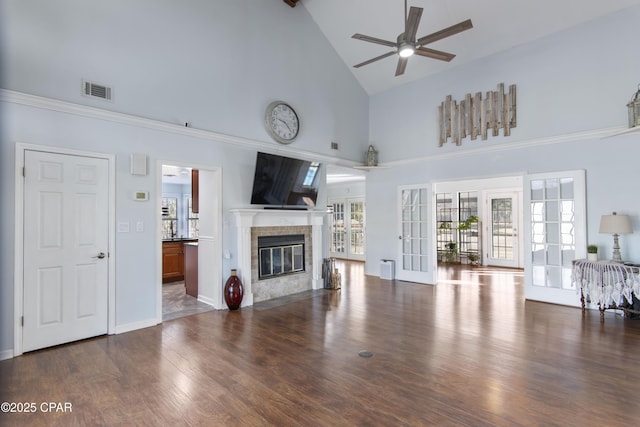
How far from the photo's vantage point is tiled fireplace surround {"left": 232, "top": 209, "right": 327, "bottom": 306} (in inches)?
207

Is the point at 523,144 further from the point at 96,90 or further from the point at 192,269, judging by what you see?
the point at 96,90

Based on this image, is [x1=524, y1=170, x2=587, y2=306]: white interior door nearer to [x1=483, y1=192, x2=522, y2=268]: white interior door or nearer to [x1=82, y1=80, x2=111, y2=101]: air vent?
[x1=483, y1=192, x2=522, y2=268]: white interior door

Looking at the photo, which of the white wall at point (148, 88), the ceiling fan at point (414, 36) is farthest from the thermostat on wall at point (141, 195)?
the ceiling fan at point (414, 36)

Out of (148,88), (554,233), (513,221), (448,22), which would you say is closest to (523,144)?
(554,233)

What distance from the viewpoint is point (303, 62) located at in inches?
250

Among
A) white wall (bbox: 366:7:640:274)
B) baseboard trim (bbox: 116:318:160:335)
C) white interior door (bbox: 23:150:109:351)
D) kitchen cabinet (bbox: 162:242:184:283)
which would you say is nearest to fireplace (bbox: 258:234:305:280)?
baseboard trim (bbox: 116:318:160:335)

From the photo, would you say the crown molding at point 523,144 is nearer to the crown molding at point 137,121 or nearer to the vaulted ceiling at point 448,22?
the vaulted ceiling at point 448,22

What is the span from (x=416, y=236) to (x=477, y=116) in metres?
2.58

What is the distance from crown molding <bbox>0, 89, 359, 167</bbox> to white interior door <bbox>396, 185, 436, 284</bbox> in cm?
239

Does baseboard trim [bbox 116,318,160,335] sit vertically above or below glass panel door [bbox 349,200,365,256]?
below

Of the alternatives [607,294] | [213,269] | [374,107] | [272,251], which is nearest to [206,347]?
[213,269]

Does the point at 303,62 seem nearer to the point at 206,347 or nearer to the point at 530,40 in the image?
the point at 530,40

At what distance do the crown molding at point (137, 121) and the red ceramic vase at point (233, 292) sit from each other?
2.09 metres

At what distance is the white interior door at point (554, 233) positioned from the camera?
16.9ft
